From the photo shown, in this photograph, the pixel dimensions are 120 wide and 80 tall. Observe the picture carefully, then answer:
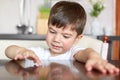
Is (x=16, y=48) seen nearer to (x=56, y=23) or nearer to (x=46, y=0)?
(x=56, y=23)

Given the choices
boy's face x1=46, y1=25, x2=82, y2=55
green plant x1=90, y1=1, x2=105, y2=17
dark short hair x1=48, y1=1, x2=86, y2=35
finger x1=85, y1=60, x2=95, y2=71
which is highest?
green plant x1=90, y1=1, x2=105, y2=17

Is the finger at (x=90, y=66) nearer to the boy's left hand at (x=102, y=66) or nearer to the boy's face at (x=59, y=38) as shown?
the boy's left hand at (x=102, y=66)

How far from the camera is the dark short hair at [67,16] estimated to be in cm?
116

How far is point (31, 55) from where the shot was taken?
0.82 m

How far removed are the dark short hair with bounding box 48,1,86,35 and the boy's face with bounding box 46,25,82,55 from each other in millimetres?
23

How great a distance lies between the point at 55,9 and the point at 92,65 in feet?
1.71

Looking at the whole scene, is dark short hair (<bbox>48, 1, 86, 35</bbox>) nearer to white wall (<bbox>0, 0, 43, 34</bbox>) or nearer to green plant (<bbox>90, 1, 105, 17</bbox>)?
green plant (<bbox>90, 1, 105, 17</bbox>)

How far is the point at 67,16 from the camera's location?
117 centimetres

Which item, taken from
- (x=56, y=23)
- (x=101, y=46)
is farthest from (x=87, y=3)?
(x=56, y=23)

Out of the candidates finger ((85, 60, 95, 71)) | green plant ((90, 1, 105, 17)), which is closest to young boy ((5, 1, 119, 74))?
finger ((85, 60, 95, 71))

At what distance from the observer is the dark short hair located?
116 centimetres

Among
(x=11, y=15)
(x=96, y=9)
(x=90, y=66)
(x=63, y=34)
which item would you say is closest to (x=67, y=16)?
(x=63, y=34)

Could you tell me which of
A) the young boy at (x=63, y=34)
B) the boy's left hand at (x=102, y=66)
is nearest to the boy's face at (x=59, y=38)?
the young boy at (x=63, y=34)

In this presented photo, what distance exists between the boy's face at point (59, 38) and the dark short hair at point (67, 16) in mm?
23
